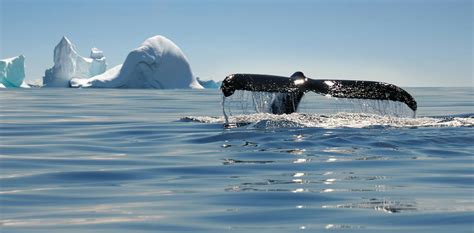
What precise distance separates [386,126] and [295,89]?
149 centimetres

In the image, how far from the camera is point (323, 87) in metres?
12.4

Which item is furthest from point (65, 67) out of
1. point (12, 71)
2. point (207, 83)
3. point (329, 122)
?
point (329, 122)

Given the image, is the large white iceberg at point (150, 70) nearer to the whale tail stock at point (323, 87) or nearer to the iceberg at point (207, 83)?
the iceberg at point (207, 83)

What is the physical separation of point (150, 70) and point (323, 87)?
5752cm

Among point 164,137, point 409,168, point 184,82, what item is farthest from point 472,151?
point 184,82

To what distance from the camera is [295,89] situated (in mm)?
12375

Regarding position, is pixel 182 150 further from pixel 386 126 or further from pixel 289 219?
pixel 289 219

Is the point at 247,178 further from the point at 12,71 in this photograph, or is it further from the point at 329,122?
the point at 12,71

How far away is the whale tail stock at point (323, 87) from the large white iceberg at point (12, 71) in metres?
58.5

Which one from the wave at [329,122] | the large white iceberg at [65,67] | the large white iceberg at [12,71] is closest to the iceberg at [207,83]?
the large white iceberg at [65,67]

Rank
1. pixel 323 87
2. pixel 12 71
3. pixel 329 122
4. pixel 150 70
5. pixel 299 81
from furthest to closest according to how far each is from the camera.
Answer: pixel 12 71, pixel 150 70, pixel 329 122, pixel 299 81, pixel 323 87

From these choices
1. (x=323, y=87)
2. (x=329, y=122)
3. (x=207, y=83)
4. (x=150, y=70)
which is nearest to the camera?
(x=323, y=87)

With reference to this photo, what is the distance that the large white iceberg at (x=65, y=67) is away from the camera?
69000mm

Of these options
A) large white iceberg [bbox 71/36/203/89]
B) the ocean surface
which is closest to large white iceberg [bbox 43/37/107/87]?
large white iceberg [bbox 71/36/203/89]
